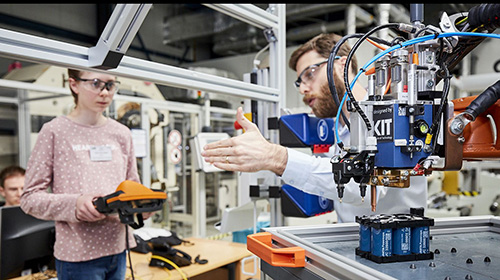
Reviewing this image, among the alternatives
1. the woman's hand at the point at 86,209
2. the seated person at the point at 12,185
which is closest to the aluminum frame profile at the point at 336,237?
the woman's hand at the point at 86,209

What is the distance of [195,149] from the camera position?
3.28m

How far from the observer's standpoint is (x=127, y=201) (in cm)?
146

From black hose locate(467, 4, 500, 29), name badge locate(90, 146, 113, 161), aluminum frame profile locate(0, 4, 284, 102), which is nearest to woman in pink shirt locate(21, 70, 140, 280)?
name badge locate(90, 146, 113, 161)

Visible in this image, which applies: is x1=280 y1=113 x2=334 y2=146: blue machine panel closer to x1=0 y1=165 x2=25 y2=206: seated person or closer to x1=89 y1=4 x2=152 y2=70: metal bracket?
x1=89 y1=4 x2=152 y2=70: metal bracket

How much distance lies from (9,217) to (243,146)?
1.49 metres

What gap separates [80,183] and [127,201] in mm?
270

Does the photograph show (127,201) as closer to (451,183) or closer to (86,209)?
Result: (86,209)

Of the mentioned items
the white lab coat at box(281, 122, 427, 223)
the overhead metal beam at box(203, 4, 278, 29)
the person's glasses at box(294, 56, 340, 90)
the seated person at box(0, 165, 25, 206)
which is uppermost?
the overhead metal beam at box(203, 4, 278, 29)

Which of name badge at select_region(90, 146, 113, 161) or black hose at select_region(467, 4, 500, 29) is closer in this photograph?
black hose at select_region(467, 4, 500, 29)

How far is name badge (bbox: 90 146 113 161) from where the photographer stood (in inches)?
63.4

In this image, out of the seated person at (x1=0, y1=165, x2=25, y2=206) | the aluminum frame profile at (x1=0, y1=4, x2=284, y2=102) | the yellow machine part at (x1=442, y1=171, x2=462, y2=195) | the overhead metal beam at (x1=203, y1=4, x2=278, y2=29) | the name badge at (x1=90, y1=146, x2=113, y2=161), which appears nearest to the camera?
the aluminum frame profile at (x1=0, y1=4, x2=284, y2=102)

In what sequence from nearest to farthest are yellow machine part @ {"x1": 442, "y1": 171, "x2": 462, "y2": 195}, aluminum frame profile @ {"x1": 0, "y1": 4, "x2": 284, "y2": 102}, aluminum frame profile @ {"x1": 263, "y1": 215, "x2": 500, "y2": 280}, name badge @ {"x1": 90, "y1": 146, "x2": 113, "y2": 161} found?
aluminum frame profile @ {"x1": 263, "y1": 215, "x2": 500, "y2": 280}, aluminum frame profile @ {"x1": 0, "y1": 4, "x2": 284, "y2": 102}, name badge @ {"x1": 90, "y1": 146, "x2": 113, "y2": 161}, yellow machine part @ {"x1": 442, "y1": 171, "x2": 462, "y2": 195}

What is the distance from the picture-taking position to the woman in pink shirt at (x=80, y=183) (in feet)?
4.93

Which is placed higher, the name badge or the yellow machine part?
the name badge
